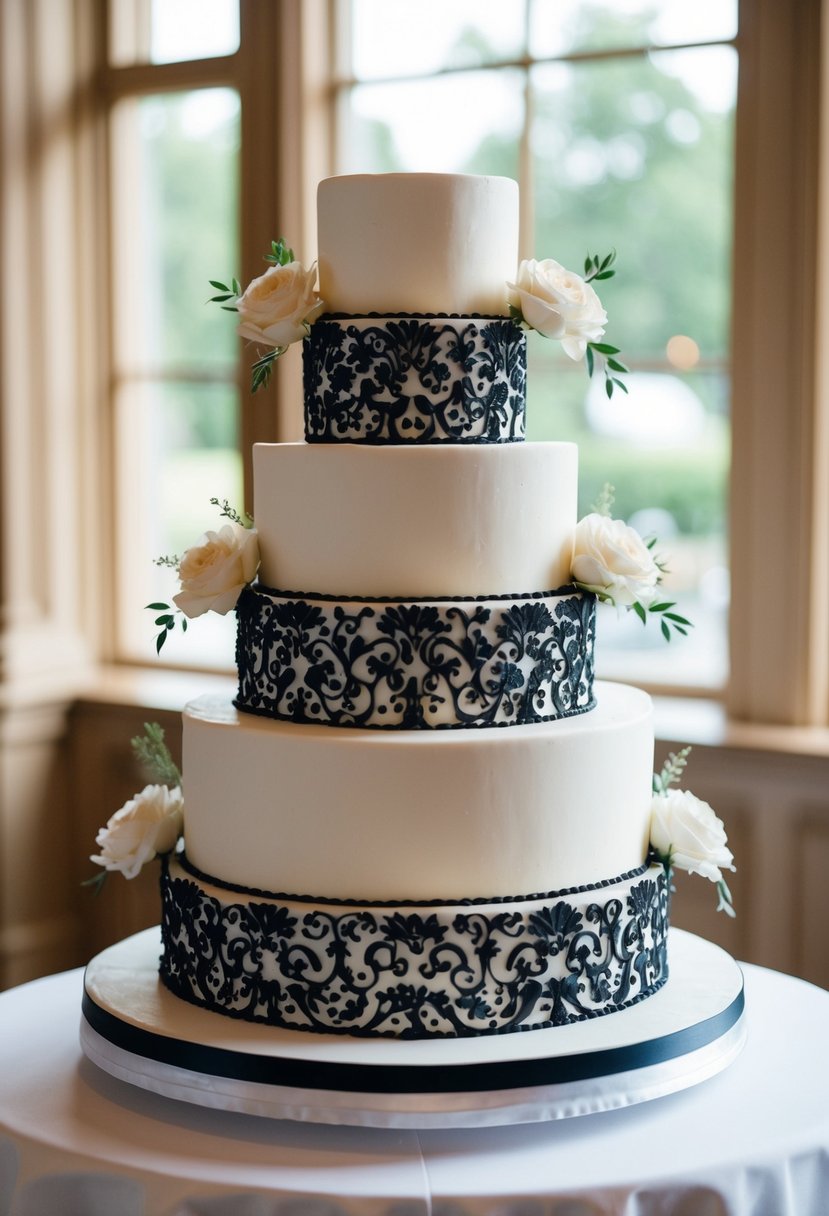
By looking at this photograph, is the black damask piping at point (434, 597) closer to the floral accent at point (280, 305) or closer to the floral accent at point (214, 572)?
the floral accent at point (214, 572)

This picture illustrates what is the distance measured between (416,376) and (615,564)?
0.36 m

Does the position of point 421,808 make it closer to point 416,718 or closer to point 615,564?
point 416,718

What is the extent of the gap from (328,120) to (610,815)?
2.52 m

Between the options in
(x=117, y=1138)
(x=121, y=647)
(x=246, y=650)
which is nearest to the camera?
(x=117, y=1138)

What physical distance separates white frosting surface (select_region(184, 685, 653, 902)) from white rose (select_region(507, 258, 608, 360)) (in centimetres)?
51

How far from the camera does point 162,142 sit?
4305 millimetres

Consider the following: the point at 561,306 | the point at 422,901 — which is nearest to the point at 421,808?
the point at 422,901

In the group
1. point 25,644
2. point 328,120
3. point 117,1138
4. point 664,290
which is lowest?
point 117,1138

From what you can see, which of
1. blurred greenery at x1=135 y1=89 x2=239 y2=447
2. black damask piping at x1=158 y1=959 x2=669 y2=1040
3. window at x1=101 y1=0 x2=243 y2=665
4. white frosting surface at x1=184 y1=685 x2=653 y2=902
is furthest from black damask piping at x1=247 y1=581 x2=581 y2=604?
blurred greenery at x1=135 y1=89 x2=239 y2=447

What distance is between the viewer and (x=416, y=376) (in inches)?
77.9

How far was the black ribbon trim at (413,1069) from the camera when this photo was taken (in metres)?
1.69

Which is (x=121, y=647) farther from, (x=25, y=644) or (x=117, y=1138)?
(x=117, y=1138)

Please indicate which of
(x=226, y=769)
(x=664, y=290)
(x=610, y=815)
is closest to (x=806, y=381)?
(x=664, y=290)

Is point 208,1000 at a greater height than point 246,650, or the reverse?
point 246,650
